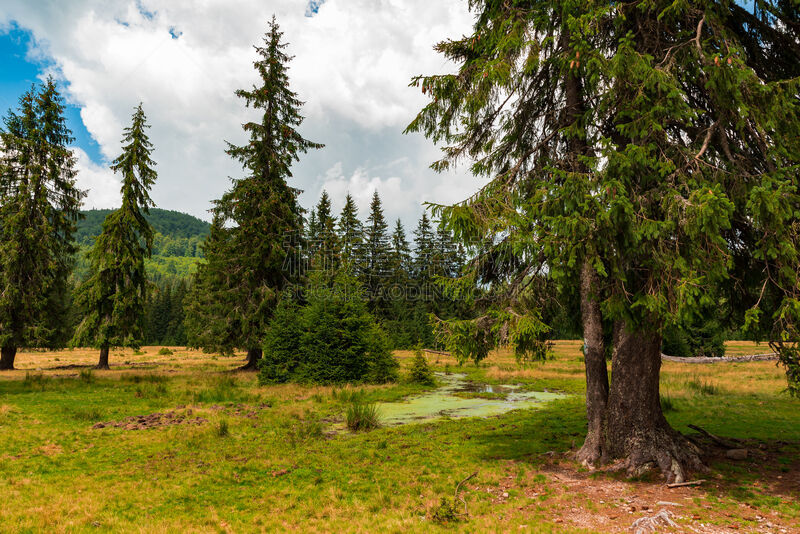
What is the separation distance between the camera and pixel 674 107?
612cm

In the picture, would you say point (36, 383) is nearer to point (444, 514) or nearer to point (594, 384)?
point (444, 514)

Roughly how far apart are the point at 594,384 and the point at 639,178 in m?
3.92

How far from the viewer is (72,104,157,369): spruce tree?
23188 millimetres

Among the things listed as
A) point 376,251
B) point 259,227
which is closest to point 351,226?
point 376,251

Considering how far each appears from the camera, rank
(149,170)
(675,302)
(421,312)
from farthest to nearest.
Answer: (421,312)
(149,170)
(675,302)

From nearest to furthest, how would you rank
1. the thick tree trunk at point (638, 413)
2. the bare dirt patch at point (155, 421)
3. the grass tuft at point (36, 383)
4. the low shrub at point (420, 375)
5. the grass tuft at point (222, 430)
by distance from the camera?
the thick tree trunk at point (638, 413)
the grass tuft at point (222, 430)
the bare dirt patch at point (155, 421)
the grass tuft at point (36, 383)
the low shrub at point (420, 375)

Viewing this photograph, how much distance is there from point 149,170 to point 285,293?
1155 cm

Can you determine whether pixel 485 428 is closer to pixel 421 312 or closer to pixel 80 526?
pixel 80 526

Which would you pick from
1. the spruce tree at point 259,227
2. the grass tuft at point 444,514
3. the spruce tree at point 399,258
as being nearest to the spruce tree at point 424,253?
the spruce tree at point 399,258

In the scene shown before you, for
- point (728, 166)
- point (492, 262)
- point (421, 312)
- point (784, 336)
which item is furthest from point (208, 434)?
point (421, 312)


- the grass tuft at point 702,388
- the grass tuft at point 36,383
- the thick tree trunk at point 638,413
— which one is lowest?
the grass tuft at point 36,383

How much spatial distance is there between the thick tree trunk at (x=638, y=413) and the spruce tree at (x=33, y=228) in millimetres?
27565

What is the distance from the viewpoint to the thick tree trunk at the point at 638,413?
7.21m

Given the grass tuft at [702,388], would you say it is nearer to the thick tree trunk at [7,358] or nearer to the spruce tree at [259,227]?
the spruce tree at [259,227]
